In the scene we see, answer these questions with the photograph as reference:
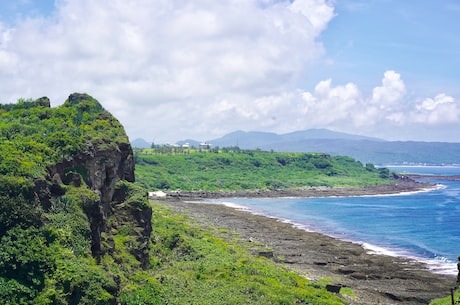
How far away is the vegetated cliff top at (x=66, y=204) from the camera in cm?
3162

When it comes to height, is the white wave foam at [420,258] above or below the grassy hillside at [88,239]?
below

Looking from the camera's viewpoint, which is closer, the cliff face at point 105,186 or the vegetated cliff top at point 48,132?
the vegetated cliff top at point 48,132

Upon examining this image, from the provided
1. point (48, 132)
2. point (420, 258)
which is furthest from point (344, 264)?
point (48, 132)

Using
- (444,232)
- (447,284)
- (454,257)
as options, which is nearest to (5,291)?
(447,284)

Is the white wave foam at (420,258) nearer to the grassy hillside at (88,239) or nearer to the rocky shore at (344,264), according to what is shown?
the rocky shore at (344,264)

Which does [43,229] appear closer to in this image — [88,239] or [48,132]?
[88,239]

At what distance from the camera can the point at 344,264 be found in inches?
2766

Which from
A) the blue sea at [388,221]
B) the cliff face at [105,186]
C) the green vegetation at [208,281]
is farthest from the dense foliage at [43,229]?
the blue sea at [388,221]

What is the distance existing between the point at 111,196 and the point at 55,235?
53.8ft

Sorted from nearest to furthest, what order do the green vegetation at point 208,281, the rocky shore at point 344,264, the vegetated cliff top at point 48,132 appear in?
the vegetated cliff top at point 48,132, the green vegetation at point 208,281, the rocky shore at point 344,264

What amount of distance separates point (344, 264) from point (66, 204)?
4597cm

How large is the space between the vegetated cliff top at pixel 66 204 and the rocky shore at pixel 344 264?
26.7 metres

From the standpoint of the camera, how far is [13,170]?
116 feet

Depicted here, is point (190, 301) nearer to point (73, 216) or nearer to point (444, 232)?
point (73, 216)
